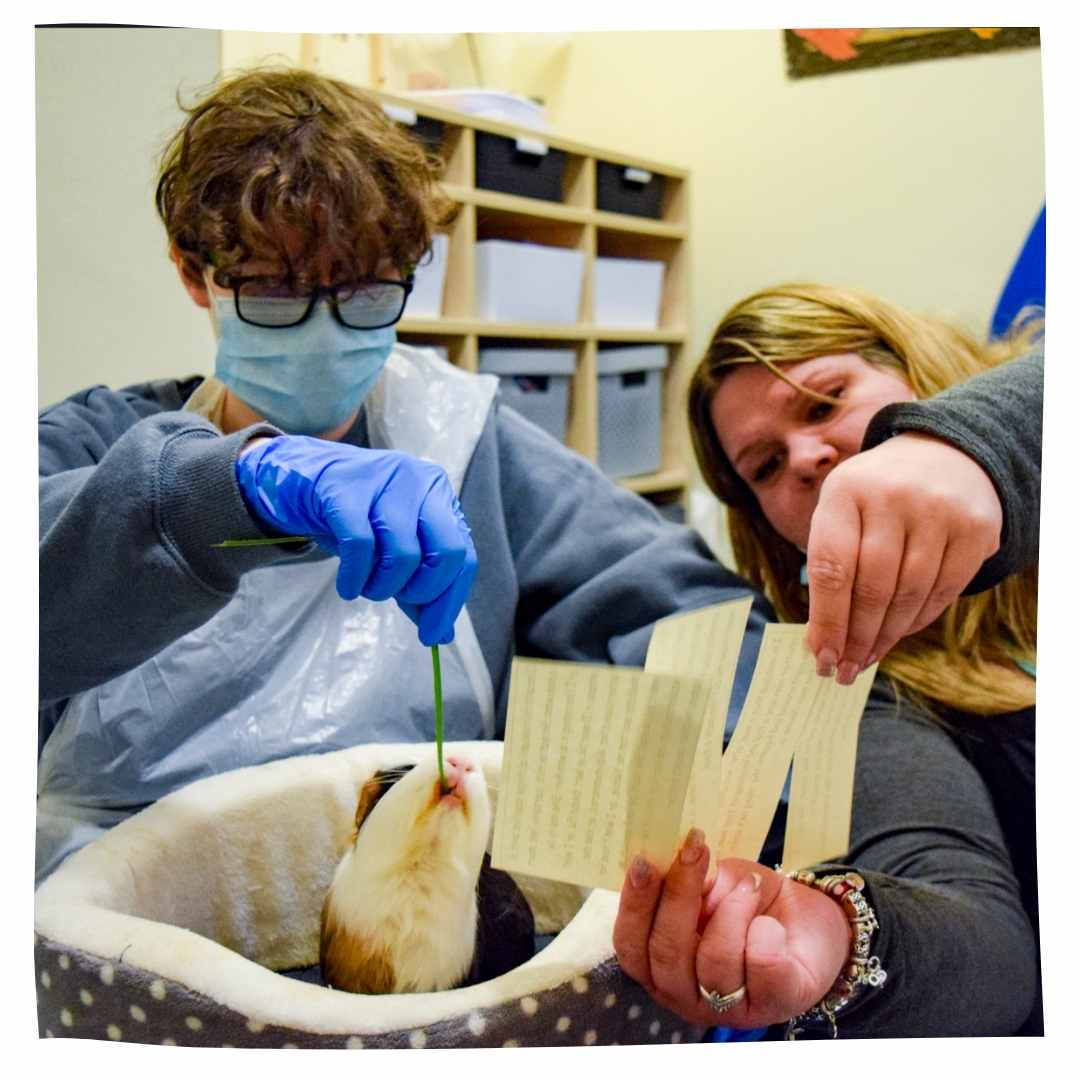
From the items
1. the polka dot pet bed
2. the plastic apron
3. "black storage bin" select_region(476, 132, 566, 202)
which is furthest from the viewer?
"black storage bin" select_region(476, 132, 566, 202)

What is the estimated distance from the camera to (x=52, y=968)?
1.55 ft

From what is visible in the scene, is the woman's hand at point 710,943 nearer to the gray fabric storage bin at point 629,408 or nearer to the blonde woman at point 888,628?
the blonde woman at point 888,628

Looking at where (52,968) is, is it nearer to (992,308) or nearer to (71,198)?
(71,198)

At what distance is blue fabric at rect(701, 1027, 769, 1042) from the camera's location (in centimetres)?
51

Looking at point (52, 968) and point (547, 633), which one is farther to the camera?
point (547, 633)

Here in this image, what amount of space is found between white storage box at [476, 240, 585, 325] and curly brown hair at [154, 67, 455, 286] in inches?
4.2

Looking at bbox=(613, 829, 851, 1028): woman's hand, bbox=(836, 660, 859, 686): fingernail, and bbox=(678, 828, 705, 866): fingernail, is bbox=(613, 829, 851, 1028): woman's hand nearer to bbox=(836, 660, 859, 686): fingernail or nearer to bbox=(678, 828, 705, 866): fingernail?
bbox=(678, 828, 705, 866): fingernail

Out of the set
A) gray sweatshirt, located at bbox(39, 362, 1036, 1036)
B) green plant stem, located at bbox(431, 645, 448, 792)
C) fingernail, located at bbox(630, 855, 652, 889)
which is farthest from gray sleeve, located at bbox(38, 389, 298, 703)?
fingernail, located at bbox(630, 855, 652, 889)

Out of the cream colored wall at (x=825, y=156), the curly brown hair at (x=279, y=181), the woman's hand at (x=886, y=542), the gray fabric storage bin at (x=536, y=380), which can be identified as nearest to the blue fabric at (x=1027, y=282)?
the cream colored wall at (x=825, y=156)

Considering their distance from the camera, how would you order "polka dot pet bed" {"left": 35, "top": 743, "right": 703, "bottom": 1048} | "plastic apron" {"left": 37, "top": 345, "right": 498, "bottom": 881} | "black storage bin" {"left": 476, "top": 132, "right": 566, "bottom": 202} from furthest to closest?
"black storage bin" {"left": 476, "top": 132, "right": 566, "bottom": 202}
"plastic apron" {"left": 37, "top": 345, "right": 498, "bottom": 881}
"polka dot pet bed" {"left": 35, "top": 743, "right": 703, "bottom": 1048}

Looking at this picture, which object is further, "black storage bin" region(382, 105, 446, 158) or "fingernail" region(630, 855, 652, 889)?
"black storage bin" region(382, 105, 446, 158)

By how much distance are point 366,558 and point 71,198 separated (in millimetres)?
263

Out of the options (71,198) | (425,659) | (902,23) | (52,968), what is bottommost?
(52,968)

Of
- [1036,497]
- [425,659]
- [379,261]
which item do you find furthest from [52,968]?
[1036,497]
